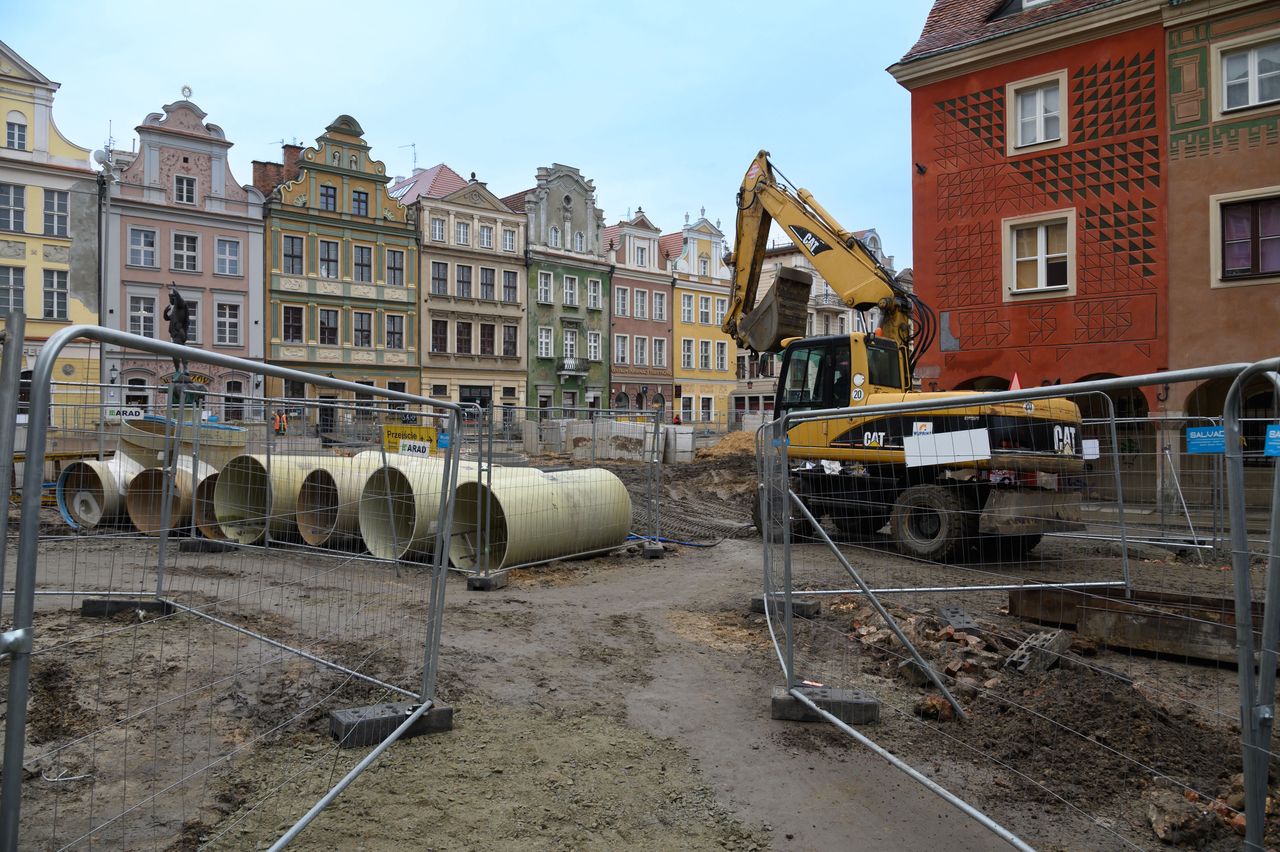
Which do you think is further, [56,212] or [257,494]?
[56,212]

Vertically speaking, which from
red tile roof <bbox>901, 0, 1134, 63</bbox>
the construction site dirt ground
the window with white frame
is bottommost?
the construction site dirt ground

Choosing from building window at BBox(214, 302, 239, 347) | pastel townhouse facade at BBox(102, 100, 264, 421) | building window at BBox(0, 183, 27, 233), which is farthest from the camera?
building window at BBox(214, 302, 239, 347)

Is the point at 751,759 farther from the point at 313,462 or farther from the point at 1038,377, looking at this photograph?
the point at 1038,377

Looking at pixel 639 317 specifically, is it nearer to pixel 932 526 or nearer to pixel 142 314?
pixel 142 314

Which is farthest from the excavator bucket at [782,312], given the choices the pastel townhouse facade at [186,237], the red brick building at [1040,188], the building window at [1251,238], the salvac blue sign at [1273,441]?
the pastel townhouse facade at [186,237]

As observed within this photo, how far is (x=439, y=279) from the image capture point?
145 ft

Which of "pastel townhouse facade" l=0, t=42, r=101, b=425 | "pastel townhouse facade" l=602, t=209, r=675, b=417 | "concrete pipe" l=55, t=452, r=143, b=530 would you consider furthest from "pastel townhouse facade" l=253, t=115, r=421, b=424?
"concrete pipe" l=55, t=452, r=143, b=530

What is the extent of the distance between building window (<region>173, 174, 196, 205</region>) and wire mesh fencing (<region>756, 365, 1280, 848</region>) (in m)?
36.3

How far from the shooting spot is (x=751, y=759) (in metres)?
4.46

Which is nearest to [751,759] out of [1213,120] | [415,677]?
[415,677]

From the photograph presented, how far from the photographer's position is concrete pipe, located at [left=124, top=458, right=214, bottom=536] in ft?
23.6

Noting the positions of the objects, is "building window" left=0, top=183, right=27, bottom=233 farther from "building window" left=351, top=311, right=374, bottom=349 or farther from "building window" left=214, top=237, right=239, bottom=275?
"building window" left=351, top=311, right=374, bottom=349

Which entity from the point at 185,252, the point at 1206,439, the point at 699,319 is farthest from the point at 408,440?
the point at 699,319

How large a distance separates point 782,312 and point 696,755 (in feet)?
30.1
